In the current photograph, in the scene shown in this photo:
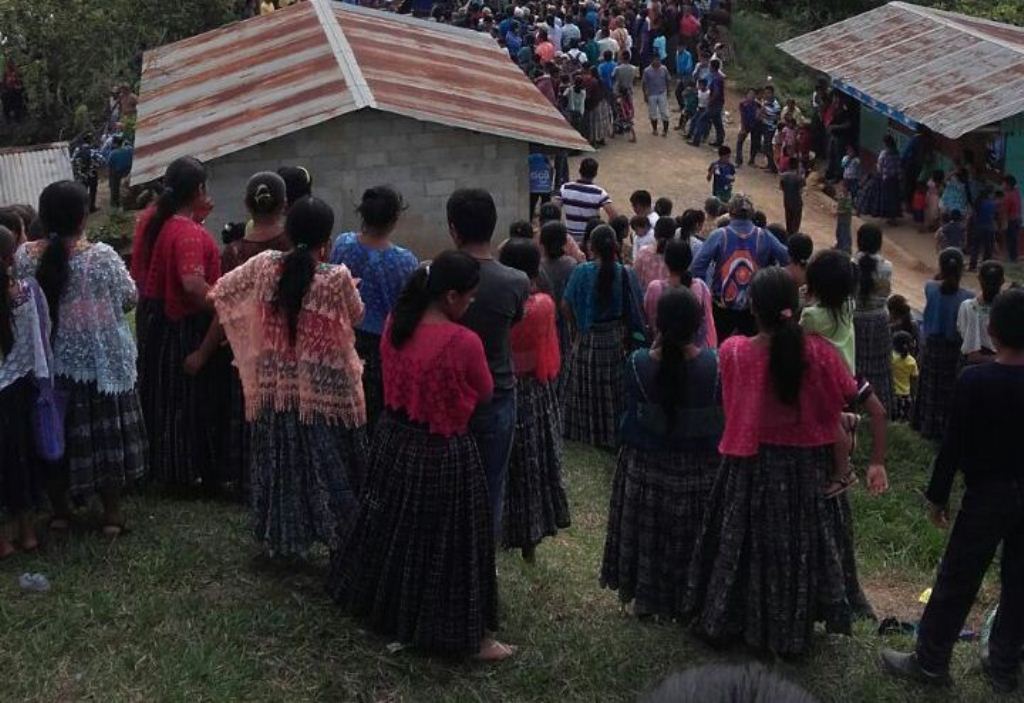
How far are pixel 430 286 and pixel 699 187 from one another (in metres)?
14.7

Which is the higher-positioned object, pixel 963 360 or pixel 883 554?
pixel 963 360

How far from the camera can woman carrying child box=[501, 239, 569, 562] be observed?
572 cm

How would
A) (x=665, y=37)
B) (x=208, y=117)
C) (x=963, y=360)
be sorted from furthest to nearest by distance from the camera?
(x=665, y=37)
(x=208, y=117)
(x=963, y=360)

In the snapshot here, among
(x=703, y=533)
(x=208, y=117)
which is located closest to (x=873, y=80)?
(x=208, y=117)

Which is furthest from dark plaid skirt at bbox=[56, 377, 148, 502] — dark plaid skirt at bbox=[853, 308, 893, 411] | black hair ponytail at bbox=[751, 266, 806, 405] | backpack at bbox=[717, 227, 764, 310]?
dark plaid skirt at bbox=[853, 308, 893, 411]

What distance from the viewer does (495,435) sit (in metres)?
4.91

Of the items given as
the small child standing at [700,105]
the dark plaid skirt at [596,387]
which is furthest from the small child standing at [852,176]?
the dark plaid skirt at [596,387]

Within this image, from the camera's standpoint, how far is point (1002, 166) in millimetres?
16266

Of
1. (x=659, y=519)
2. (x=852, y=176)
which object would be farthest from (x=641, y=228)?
(x=852, y=176)

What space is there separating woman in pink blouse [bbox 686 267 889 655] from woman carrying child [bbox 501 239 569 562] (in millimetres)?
1015

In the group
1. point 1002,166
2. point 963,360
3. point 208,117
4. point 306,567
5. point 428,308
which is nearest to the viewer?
point 428,308

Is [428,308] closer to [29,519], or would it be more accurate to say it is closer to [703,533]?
[703,533]

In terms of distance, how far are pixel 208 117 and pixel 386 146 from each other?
1.64 m

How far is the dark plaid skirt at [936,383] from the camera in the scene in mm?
9297
